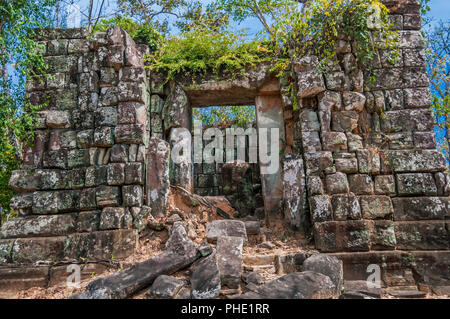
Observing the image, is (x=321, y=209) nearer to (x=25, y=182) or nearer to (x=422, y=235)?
(x=422, y=235)

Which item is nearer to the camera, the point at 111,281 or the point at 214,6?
the point at 111,281

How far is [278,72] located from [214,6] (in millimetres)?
4279

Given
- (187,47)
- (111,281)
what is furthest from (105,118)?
(111,281)

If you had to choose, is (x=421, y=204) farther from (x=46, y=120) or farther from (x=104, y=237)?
(x=46, y=120)

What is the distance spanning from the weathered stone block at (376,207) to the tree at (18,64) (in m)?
4.81

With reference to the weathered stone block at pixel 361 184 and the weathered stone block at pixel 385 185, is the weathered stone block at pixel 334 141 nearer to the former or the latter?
the weathered stone block at pixel 361 184

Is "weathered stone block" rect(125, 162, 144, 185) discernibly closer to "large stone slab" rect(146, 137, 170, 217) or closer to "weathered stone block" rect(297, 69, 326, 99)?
"large stone slab" rect(146, 137, 170, 217)

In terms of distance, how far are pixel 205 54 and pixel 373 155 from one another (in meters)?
2.94

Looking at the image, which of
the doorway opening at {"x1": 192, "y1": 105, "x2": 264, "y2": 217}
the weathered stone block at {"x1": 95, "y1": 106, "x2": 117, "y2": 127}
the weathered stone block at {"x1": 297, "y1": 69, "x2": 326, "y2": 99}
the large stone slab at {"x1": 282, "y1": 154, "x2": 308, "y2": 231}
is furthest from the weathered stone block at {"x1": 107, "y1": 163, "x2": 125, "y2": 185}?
the doorway opening at {"x1": 192, "y1": 105, "x2": 264, "y2": 217}

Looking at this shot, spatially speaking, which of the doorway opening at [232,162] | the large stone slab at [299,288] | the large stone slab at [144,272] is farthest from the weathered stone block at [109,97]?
the large stone slab at [299,288]

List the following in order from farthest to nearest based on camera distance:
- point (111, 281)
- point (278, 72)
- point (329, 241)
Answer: point (278, 72) < point (329, 241) < point (111, 281)

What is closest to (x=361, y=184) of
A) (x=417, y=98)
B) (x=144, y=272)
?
(x=417, y=98)

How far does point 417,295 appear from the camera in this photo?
377 centimetres

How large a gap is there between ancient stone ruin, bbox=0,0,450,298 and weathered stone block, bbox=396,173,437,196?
14mm
